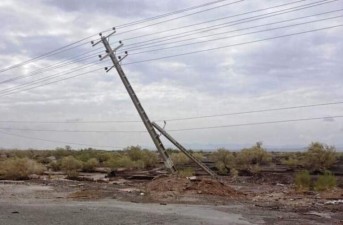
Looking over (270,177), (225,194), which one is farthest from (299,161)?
(225,194)

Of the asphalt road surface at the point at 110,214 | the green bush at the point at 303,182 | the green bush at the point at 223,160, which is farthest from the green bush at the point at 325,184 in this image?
the green bush at the point at 223,160

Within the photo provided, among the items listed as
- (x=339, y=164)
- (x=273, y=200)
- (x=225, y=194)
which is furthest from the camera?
(x=339, y=164)

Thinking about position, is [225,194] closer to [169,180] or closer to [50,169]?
[169,180]

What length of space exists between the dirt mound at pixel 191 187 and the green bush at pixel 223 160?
71.4 ft

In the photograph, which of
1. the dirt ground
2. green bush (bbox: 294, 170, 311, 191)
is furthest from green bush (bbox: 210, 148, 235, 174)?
the dirt ground

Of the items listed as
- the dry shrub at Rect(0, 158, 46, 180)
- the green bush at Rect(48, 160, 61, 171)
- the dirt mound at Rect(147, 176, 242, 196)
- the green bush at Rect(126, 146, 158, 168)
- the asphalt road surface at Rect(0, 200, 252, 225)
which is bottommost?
the asphalt road surface at Rect(0, 200, 252, 225)

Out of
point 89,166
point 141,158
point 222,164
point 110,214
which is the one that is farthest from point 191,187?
point 141,158

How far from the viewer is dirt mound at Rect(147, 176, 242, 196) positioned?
3500 centimetres

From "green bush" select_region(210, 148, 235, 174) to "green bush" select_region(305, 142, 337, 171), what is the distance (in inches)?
376

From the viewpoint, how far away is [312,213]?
2528 centimetres

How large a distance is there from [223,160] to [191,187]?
1222 inches

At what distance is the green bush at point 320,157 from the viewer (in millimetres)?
58094

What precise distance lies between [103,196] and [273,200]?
1098 cm

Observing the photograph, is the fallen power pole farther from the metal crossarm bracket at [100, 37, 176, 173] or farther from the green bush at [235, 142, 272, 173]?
the green bush at [235, 142, 272, 173]
